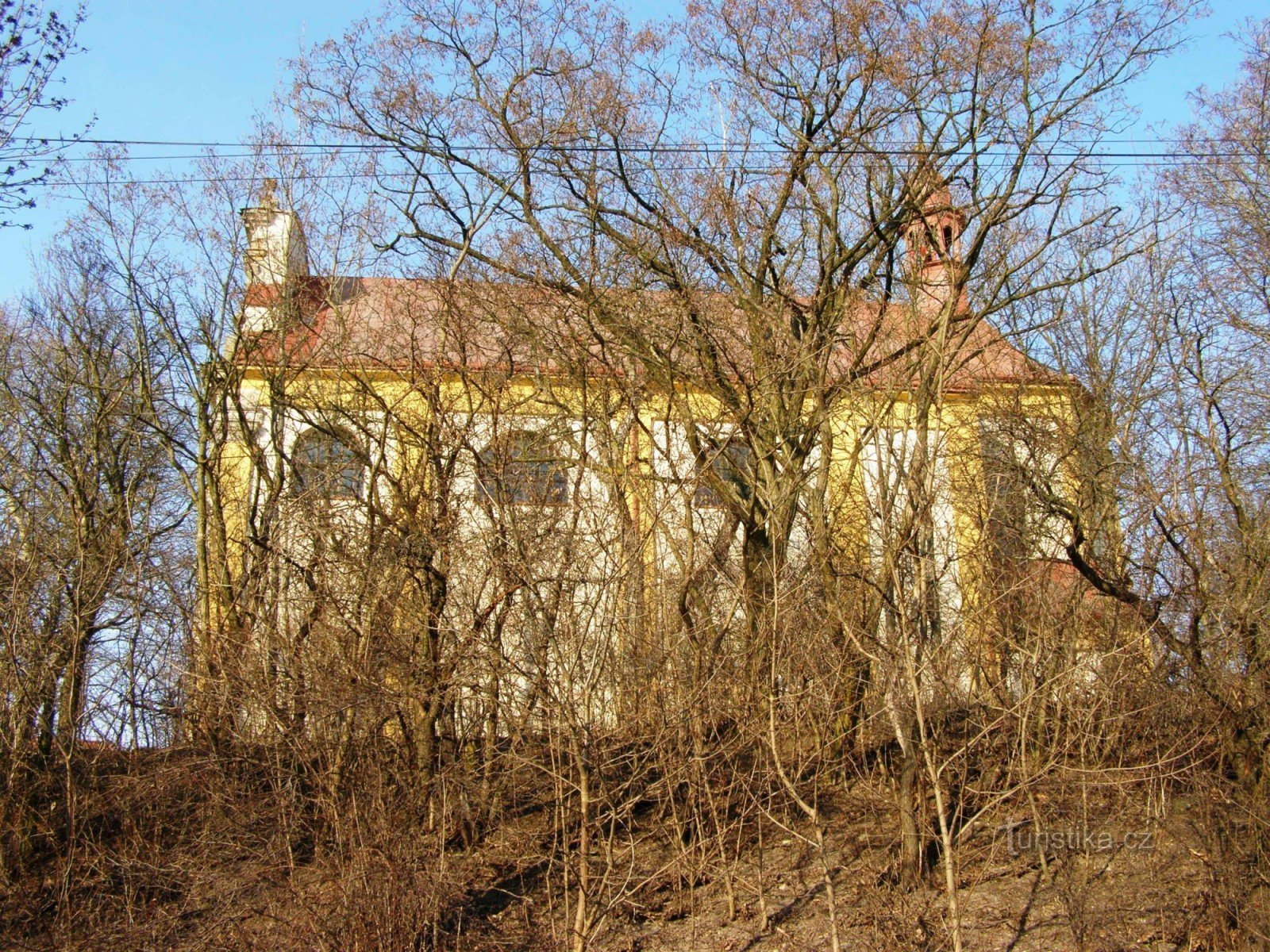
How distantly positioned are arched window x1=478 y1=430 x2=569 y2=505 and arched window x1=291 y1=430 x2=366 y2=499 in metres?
1.53

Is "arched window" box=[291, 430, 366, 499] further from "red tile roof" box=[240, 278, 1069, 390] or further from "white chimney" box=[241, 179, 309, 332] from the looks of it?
"white chimney" box=[241, 179, 309, 332]

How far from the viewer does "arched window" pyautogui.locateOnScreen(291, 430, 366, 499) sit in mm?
10121

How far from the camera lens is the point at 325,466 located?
1062 cm

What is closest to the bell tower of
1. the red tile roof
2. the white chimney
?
the red tile roof

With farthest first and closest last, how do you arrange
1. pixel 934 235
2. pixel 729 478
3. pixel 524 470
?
1. pixel 729 478
2. pixel 934 235
3. pixel 524 470

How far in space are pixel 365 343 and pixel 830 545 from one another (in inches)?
213

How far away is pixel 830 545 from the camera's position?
1087cm

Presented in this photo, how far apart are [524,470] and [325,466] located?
8.03 feet

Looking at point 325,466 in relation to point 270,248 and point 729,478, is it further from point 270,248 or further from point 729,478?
point 729,478

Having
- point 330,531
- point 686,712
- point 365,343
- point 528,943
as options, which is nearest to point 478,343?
point 365,343

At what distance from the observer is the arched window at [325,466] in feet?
33.2

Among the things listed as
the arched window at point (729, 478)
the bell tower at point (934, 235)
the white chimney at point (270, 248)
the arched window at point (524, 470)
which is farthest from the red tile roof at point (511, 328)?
the arched window at point (729, 478)

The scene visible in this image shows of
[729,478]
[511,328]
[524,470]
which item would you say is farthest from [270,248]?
Result: [729,478]

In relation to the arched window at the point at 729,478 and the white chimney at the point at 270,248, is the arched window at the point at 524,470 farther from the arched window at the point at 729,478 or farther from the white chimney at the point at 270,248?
the white chimney at the point at 270,248
